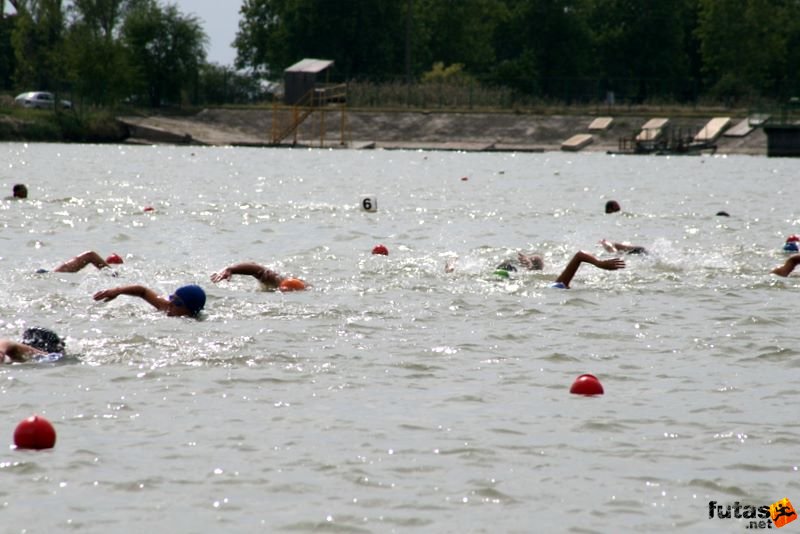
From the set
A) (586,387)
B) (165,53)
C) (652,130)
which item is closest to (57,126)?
(165,53)

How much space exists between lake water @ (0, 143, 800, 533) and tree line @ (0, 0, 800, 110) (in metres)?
69.8

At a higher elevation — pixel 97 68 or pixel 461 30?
Answer: pixel 461 30

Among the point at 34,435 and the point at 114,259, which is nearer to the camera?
the point at 34,435

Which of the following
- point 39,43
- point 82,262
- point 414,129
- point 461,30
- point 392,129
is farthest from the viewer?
point 461,30

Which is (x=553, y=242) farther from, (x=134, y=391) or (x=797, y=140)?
(x=797, y=140)

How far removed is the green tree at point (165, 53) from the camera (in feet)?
317

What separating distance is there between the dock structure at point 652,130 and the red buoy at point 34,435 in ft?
236

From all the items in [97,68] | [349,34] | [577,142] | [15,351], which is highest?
[349,34]

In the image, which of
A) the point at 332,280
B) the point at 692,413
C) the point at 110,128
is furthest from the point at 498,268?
the point at 110,128

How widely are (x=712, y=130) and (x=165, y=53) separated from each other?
39012 millimetres

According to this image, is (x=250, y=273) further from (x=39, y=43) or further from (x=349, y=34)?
(x=349, y=34)

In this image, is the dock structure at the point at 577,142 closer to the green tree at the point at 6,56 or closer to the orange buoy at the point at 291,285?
the green tree at the point at 6,56

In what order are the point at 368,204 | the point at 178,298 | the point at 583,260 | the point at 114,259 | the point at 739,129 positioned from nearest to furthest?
the point at 178,298 → the point at 583,260 → the point at 114,259 → the point at 368,204 → the point at 739,129

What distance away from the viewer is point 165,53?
320 feet
